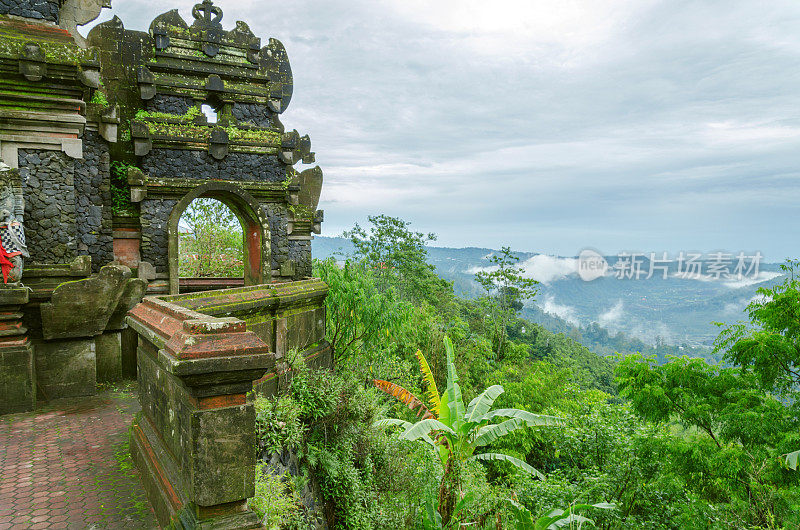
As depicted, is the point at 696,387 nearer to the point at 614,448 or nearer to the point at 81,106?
the point at 614,448

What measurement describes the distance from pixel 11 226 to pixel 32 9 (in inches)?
142

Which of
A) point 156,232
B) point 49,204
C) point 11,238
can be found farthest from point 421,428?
point 49,204

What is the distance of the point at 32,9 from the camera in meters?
7.73

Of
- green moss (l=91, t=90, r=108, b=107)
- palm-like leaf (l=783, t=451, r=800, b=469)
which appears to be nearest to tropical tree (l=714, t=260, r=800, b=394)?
palm-like leaf (l=783, t=451, r=800, b=469)

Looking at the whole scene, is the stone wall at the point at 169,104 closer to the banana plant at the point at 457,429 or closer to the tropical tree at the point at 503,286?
the banana plant at the point at 457,429

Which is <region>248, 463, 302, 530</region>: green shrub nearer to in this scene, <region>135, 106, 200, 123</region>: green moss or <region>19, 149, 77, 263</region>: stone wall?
<region>19, 149, 77, 263</region>: stone wall

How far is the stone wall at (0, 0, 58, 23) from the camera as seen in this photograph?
7.61 metres

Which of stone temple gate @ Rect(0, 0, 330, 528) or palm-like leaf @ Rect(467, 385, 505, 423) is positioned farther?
palm-like leaf @ Rect(467, 385, 505, 423)

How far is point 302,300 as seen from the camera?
770 centimetres

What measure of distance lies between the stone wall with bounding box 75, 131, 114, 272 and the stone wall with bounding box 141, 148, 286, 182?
0.79m

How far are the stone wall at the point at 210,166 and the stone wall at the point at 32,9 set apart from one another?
9.36 feet

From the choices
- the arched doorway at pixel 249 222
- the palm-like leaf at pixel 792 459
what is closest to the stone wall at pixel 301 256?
the arched doorway at pixel 249 222

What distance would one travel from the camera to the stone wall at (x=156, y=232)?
9.86 metres

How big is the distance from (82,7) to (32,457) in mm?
8944
